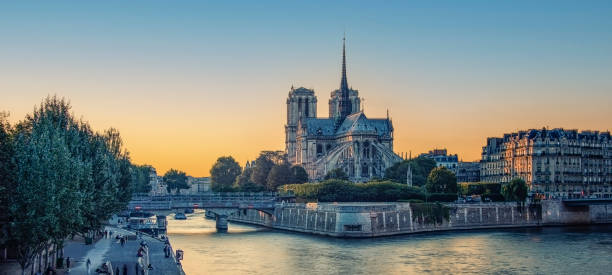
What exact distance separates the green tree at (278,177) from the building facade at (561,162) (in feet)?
108

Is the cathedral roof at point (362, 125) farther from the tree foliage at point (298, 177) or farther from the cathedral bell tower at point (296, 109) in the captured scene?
the cathedral bell tower at point (296, 109)

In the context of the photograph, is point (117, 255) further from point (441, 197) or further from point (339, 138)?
point (339, 138)

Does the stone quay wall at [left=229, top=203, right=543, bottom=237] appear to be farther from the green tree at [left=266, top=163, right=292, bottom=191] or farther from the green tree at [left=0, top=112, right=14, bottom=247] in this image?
the green tree at [left=0, top=112, right=14, bottom=247]

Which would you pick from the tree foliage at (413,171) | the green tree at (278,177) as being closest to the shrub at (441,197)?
the tree foliage at (413,171)

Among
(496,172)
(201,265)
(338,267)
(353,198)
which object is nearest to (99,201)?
(201,265)

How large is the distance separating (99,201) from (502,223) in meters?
56.3

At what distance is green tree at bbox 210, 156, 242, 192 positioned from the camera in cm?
17775

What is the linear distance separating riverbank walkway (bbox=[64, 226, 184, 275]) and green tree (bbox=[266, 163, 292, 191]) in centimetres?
6766

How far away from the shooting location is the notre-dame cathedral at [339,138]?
134125 mm

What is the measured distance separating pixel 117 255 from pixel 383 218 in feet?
111

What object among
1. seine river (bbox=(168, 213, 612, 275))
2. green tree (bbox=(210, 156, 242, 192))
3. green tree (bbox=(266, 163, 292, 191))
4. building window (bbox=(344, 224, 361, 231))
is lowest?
seine river (bbox=(168, 213, 612, 275))

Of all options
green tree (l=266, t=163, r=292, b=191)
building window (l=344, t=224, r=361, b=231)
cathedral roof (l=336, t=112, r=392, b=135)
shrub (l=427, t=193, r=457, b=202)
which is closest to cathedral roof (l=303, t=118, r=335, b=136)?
cathedral roof (l=336, t=112, r=392, b=135)

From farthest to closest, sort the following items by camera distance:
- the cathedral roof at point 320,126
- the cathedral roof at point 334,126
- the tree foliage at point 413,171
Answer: the cathedral roof at point 320,126 < the cathedral roof at point 334,126 < the tree foliage at point 413,171

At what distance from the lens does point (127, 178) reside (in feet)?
213
